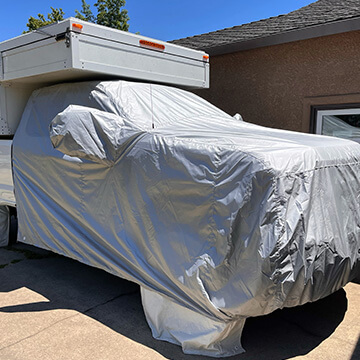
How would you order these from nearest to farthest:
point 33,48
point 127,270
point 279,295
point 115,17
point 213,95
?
point 279,295, point 127,270, point 33,48, point 213,95, point 115,17

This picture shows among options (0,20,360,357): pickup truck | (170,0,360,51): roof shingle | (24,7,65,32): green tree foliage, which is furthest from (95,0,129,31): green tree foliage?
(0,20,360,357): pickup truck

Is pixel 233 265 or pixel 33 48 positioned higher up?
pixel 33 48

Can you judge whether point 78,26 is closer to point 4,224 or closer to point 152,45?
point 152,45

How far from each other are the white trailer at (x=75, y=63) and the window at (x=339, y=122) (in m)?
1.82

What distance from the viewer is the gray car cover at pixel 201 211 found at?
2.62 m

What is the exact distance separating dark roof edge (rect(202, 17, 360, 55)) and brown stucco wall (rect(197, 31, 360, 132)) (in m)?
0.19

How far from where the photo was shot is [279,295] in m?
2.58

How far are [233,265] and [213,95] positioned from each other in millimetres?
4897

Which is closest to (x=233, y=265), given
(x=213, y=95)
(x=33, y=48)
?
(x=33, y=48)

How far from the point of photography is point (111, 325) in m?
3.38

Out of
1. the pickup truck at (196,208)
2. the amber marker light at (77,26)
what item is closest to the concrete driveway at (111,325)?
the pickup truck at (196,208)

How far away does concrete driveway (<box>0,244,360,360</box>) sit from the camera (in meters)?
2.96

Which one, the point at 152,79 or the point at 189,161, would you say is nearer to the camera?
the point at 189,161

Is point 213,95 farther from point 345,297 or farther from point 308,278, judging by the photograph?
point 308,278
